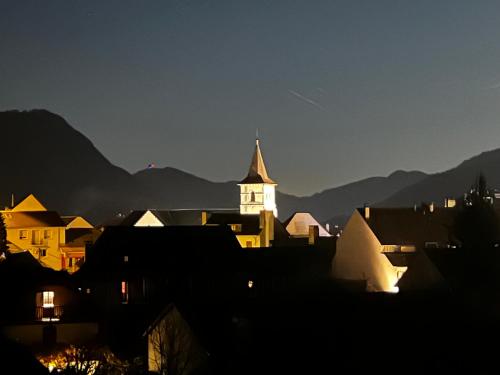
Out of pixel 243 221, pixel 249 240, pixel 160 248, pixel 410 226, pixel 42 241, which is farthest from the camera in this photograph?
pixel 243 221

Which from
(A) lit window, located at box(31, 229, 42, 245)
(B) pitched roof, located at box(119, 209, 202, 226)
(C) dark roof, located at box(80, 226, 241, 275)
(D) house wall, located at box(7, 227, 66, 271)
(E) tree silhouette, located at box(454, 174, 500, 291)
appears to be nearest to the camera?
(E) tree silhouette, located at box(454, 174, 500, 291)

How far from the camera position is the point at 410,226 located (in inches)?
2623

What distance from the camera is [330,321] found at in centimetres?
3434

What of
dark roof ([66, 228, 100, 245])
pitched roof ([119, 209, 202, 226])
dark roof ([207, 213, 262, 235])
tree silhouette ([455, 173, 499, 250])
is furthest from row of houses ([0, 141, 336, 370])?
pitched roof ([119, 209, 202, 226])

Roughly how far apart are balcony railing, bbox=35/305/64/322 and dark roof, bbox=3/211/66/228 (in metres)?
43.8

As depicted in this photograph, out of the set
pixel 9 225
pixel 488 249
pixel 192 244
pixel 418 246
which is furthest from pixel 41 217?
pixel 488 249

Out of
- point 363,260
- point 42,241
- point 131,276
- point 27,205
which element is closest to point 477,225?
point 363,260

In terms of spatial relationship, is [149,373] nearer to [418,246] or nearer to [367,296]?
[367,296]

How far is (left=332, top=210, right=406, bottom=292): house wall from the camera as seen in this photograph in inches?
2372

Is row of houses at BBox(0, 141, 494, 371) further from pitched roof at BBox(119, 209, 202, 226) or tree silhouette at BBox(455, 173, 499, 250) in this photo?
pitched roof at BBox(119, 209, 202, 226)

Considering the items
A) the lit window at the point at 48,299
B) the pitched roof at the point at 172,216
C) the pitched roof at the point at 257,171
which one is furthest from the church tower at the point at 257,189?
the lit window at the point at 48,299

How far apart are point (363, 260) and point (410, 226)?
20.2ft

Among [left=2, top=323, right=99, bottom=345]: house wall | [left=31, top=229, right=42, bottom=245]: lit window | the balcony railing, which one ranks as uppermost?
[left=31, top=229, right=42, bottom=245]: lit window

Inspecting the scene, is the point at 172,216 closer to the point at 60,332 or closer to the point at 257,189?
the point at 257,189
